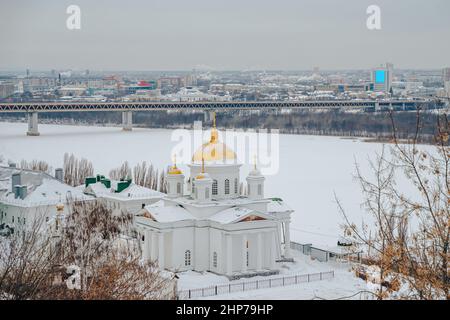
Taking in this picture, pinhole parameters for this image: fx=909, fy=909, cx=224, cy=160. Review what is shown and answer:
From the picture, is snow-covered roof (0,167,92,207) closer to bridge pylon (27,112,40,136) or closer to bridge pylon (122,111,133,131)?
bridge pylon (27,112,40,136)

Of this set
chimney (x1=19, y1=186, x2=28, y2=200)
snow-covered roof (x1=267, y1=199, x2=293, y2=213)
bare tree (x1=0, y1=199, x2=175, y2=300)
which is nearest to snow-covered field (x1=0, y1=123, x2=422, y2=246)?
snow-covered roof (x1=267, y1=199, x2=293, y2=213)

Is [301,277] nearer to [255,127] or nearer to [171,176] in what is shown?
[171,176]

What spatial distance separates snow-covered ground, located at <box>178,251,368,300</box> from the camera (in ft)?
27.6

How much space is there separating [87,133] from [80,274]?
25.5m

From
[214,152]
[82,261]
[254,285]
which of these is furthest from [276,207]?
[82,261]

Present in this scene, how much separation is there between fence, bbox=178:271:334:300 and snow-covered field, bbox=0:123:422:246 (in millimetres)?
1280

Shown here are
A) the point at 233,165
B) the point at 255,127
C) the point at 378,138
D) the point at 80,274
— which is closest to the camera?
the point at 80,274

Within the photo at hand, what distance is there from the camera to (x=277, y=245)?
392 inches

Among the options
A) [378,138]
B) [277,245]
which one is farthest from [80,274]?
[378,138]

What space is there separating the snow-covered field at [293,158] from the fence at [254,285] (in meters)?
1.28

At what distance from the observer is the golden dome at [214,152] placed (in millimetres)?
9859

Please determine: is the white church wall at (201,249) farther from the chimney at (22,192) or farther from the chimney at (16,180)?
the chimney at (16,180)

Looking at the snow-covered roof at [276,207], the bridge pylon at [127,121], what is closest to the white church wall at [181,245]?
the snow-covered roof at [276,207]

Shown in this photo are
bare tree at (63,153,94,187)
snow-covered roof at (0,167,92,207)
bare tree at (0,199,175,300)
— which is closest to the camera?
bare tree at (0,199,175,300)
